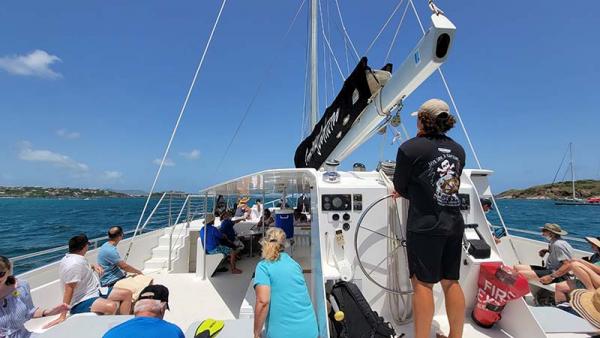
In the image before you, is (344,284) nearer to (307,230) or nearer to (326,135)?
(326,135)

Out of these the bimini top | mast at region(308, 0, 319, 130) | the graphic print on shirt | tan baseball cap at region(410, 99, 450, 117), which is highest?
mast at region(308, 0, 319, 130)

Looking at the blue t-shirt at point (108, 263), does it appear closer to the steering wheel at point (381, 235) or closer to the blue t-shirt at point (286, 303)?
the blue t-shirt at point (286, 303)

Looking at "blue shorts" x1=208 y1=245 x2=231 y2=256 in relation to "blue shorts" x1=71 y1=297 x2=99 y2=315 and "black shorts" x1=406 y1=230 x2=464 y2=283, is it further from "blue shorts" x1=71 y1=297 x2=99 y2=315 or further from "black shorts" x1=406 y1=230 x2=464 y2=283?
"black shorts" x1=406 y1=230 x2=464 y2=283

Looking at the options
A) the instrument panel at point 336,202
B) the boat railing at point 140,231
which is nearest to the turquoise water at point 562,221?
the instrument panel at point 336,202

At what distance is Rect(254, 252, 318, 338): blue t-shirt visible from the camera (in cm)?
222

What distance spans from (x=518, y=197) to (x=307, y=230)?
3897 inches

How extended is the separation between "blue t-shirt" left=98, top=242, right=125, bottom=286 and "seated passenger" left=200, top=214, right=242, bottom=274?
182 centimetres

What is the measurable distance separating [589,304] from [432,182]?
1.45m

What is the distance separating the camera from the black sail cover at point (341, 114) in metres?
2.79

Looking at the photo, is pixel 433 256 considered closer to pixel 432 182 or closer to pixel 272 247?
pixel 432 182

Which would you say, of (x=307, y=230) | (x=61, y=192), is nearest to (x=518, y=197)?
(x=307, y=230)

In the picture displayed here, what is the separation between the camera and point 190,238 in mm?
7840

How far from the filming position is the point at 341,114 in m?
3.20

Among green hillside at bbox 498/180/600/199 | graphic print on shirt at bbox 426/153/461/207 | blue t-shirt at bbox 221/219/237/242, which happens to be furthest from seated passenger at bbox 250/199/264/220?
green hillside at bbox 498/180/600/199
